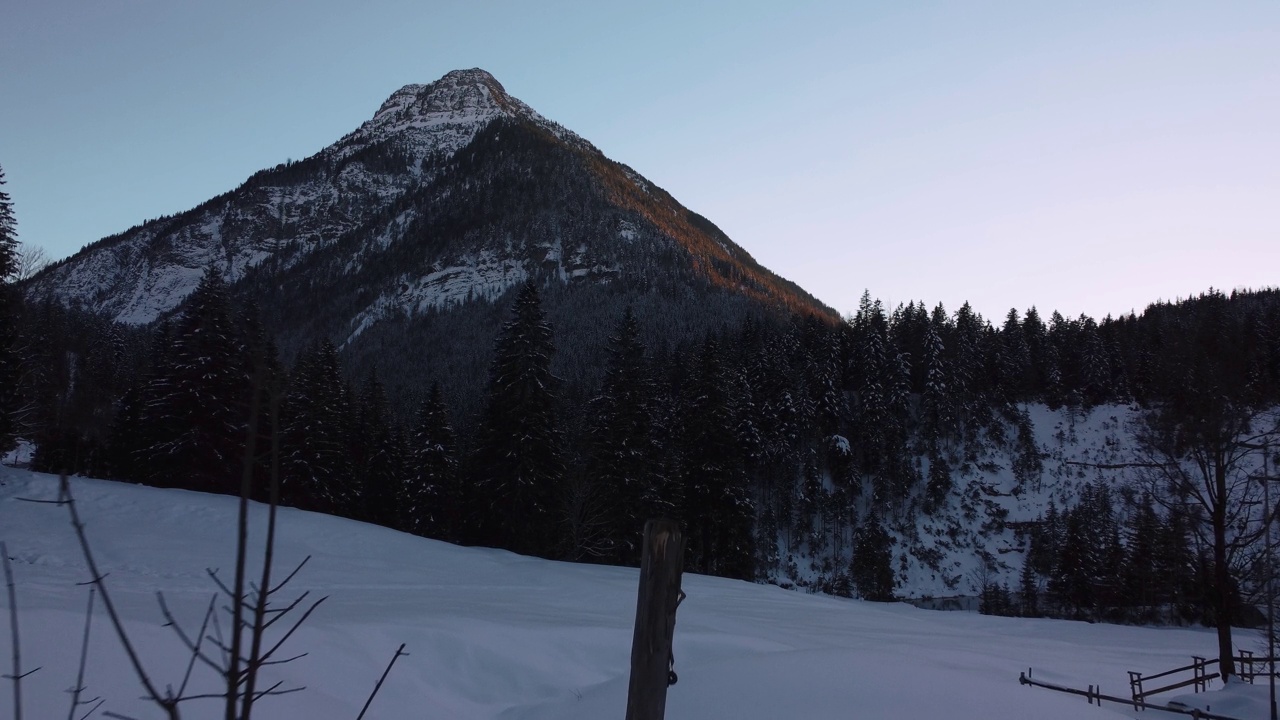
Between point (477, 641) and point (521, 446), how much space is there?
17.0 metres

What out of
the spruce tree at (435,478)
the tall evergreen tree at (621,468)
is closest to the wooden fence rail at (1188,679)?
the tall evergreen tree at (621,468)

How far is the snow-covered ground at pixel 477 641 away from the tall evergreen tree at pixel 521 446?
5077mm

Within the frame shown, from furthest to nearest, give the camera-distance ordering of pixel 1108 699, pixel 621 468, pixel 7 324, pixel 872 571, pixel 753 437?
pixel 872 571, pixel 753 437, pixel 621 468, pixel 7 324, pixel 1108 699

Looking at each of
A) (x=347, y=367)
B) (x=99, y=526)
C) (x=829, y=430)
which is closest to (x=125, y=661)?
(x=99, y=526)

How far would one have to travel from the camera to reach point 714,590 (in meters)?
20.3

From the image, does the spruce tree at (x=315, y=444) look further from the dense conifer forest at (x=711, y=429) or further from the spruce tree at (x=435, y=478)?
the spruce tree at (x=435, y=478)

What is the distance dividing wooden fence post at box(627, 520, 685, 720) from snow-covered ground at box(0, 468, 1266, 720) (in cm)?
221

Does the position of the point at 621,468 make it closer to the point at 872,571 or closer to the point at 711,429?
the point at 711,429

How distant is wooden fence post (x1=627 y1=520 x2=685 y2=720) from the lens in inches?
121

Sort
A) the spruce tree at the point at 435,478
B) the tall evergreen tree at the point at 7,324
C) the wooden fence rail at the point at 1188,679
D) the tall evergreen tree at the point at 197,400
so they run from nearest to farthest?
the wooden fence rail at the point at 1188,679 < the tall evergreen tree at the point at 7,324 < the tall evergreen tree at the point at 197,400 < the spruce tree at the point at 435,478

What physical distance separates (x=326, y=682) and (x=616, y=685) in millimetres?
3138

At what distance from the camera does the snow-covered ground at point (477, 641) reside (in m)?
6.70

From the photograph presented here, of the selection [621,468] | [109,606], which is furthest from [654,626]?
[621,468]

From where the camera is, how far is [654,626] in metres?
3.10
